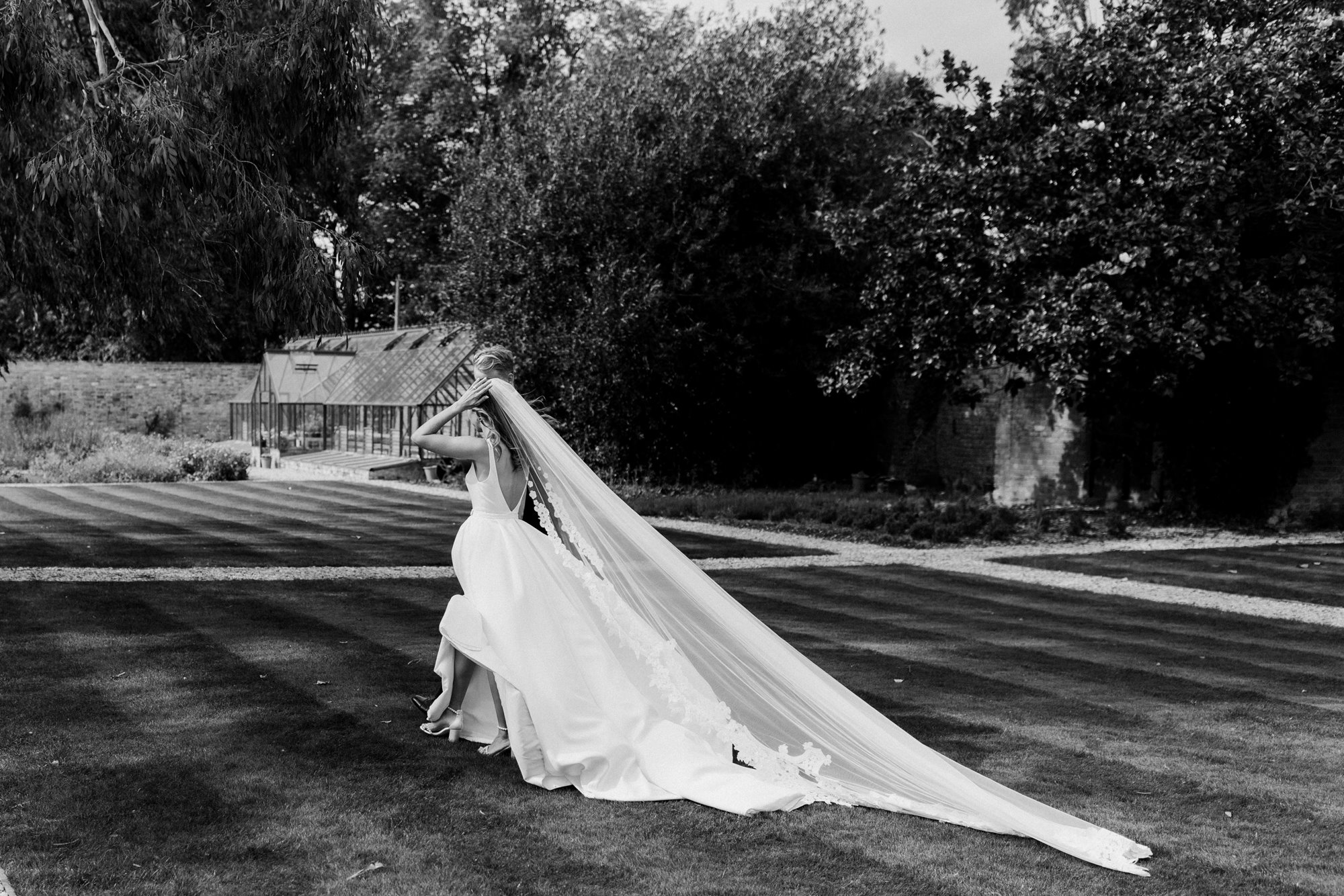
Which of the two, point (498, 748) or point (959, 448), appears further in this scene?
point (959, 448)

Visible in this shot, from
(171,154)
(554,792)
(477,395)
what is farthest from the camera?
(171,154)

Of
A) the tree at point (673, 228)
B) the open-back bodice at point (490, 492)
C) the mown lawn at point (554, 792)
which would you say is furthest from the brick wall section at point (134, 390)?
the open-back bodice at point (490, 492)

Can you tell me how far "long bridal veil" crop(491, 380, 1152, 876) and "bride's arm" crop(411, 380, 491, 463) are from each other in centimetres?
11

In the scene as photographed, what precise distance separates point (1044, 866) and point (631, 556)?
2390mm

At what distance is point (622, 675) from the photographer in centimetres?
563

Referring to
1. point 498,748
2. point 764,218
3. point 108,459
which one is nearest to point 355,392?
point 108,459

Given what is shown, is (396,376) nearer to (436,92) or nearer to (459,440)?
(436,92)

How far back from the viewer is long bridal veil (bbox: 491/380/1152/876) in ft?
16.6

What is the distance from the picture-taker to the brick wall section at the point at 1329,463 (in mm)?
18016

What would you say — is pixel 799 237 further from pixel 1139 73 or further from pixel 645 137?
pixel 1139 73

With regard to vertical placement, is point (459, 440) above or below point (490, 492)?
above

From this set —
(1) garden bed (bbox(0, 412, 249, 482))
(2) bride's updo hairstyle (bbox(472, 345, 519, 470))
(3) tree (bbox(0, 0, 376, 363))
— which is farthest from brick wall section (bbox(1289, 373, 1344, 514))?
(1) garden bed (bbox(0, 412, 249, 482))

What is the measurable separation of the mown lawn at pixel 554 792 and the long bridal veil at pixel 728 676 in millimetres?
181

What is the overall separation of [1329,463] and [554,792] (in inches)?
653
